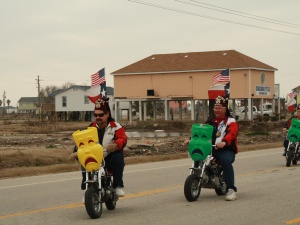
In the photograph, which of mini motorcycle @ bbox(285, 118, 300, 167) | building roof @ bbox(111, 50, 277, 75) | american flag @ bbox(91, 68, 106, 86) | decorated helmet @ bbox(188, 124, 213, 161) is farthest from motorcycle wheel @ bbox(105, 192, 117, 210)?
building roof @ bbox(111, 50, 277, 75)

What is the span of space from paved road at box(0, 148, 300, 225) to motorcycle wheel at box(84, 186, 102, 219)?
11 centimetres

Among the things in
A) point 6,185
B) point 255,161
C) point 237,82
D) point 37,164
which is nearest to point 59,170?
point 37,164

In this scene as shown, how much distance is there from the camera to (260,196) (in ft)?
37.5

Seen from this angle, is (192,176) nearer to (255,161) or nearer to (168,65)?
(255,161)

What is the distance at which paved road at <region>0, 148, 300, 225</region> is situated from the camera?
29.7 ft

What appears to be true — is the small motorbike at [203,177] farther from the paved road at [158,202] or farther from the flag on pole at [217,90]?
the flag on pole at [217,90]

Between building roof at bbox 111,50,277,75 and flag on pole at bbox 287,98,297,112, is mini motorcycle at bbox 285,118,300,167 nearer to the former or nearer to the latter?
flag on pole at bbox 287,98,297,112

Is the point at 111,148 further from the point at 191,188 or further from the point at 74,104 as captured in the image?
the point at 74,104

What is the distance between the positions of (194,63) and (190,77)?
173 centimetres

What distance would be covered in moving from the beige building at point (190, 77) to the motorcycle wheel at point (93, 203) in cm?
5558

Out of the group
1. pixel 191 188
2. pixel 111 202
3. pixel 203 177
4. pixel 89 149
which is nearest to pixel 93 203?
pixel 89 149

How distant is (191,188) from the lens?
34.5 feet

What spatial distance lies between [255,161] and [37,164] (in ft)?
23.8

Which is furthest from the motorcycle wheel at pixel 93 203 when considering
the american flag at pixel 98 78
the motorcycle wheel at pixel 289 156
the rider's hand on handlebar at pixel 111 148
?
the motorcycle wheel at pixel 289 156
